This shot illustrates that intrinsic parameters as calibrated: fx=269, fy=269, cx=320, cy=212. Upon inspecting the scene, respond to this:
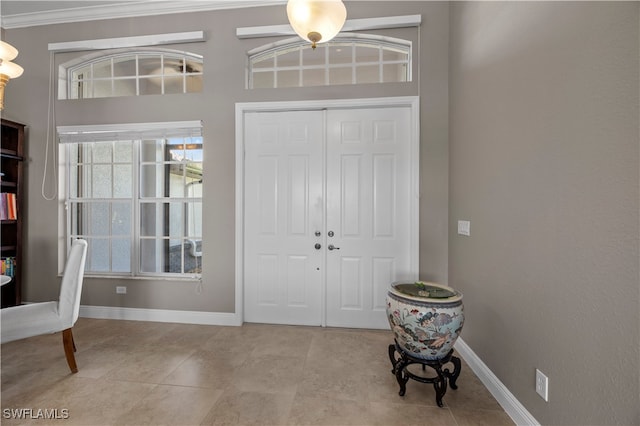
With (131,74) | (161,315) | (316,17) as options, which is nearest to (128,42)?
(131,74)

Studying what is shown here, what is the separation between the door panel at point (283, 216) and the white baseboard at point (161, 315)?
9.7 inches

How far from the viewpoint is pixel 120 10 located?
3.00m

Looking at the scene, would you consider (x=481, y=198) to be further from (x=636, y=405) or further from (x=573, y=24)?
(x=636, y=405)

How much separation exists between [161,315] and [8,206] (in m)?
2.10

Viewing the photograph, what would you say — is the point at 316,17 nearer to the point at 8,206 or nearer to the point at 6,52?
the point at 6,52

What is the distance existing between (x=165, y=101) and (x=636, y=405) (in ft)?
13.1

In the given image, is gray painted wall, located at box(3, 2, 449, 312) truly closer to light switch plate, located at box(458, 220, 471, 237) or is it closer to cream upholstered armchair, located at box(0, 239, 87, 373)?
light switch plate, located at box(458, 220, 471, 237)

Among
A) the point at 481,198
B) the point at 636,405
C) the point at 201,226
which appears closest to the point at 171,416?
the point at 201,226

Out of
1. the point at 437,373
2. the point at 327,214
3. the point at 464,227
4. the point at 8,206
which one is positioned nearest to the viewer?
the point at 437,373

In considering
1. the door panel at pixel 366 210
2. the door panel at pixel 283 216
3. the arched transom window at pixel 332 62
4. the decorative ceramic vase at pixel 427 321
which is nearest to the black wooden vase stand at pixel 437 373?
Answer: the decorative ceramic vase at pixel 427 321

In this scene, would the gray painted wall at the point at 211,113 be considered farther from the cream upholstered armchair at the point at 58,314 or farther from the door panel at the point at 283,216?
the cream upholstered armchair at the point at 58,314

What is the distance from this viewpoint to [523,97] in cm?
159

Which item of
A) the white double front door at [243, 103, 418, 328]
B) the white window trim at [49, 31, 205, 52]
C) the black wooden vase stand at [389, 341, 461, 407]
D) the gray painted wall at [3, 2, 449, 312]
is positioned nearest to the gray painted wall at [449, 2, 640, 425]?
the black wooden vase stand at [389, 341, 461, 407]

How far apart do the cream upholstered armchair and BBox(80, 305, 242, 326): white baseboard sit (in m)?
0.97
